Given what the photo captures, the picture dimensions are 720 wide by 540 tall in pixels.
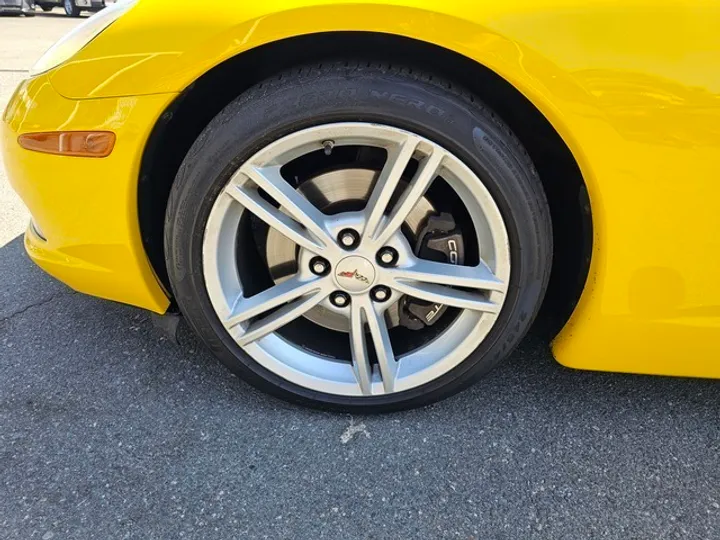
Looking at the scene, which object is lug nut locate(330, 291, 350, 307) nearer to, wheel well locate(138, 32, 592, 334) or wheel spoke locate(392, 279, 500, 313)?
wheel spoke locate(392, 279, 500, 313)

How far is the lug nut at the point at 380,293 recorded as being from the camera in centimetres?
156

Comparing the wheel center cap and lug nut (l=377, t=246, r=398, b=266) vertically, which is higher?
lug nut (l=377, t=246, r=398, b=266)

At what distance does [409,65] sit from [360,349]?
0.77 metres

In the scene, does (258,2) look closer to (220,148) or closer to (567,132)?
(220,148)

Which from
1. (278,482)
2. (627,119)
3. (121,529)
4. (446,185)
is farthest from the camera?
(446,185)

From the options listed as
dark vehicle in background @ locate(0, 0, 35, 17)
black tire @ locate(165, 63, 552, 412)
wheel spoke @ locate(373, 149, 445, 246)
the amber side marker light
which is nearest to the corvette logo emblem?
wheel spoke @ locate(373, 149, 445, 246)

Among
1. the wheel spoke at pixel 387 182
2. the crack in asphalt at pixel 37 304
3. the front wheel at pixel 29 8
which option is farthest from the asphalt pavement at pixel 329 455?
the front wheel at pixel 29 8

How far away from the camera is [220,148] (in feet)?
4.55

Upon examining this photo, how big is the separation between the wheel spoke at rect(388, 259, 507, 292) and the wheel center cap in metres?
0.06

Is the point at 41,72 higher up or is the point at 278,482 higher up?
the point at 41,72

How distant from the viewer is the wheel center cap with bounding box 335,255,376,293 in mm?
1509

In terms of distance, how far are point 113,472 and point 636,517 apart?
1.36m

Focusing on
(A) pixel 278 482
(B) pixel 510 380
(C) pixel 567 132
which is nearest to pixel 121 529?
(A) pixel 278 482

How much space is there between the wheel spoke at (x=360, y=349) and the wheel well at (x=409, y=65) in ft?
1.82
